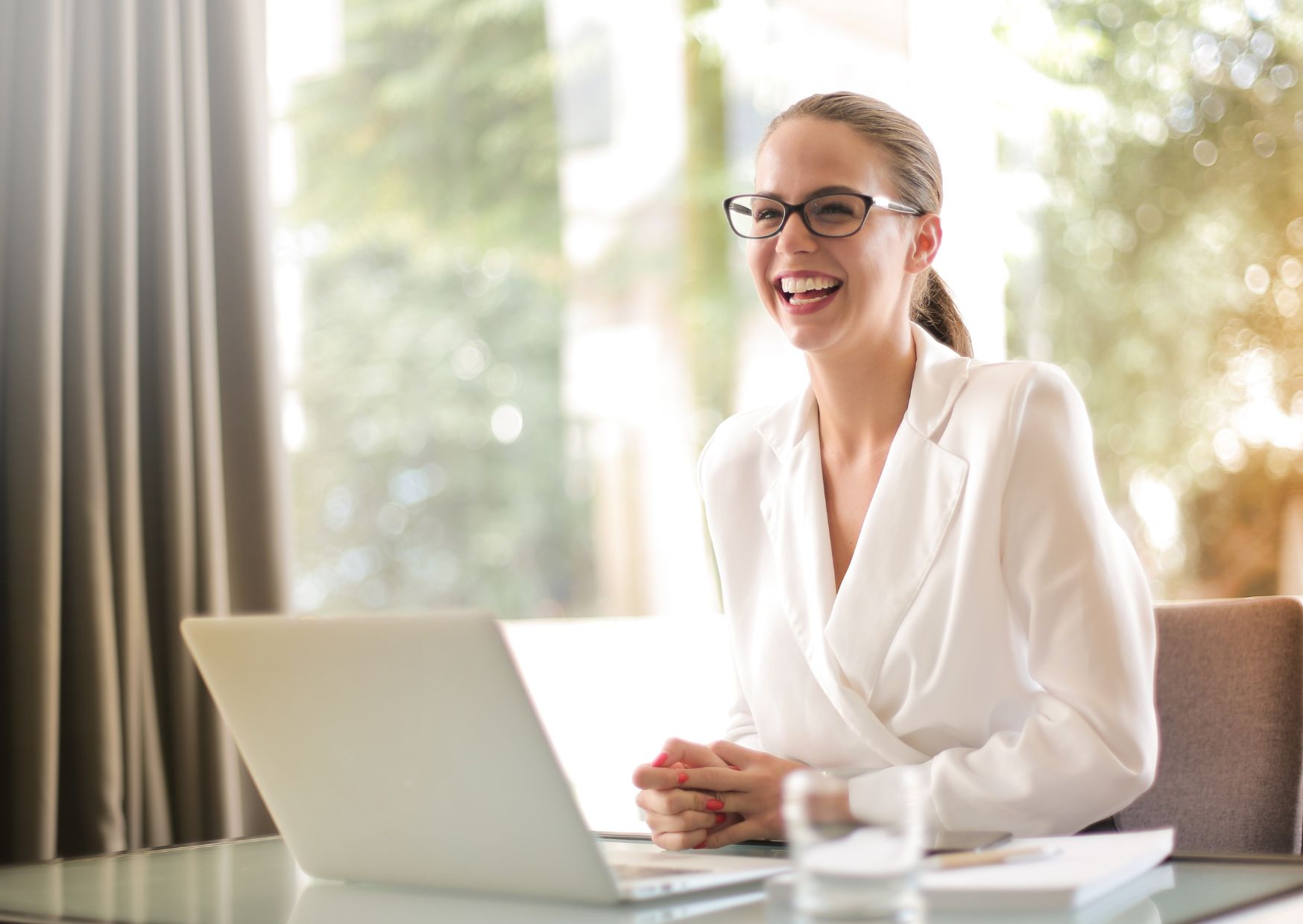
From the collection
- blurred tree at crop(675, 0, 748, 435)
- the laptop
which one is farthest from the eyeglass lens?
blurred tree at crop(675, 0, 748, 435)

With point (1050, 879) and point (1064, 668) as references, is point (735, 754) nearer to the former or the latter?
point (1064, 668)

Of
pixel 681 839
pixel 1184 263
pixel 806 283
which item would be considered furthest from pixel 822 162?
pixel 1184 263

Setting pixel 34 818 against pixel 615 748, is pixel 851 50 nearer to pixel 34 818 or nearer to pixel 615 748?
pixel 615 748

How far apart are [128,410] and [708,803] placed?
47.9 inches

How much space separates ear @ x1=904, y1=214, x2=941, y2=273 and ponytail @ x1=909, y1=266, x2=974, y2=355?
0.41 feet

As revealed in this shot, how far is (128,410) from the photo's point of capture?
200 cm

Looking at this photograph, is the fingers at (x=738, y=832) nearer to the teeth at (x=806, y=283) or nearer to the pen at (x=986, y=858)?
the pen at (x=986, y=858)

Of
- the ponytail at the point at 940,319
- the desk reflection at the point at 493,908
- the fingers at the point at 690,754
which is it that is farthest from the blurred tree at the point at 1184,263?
the desk reflection at the point at 493,908

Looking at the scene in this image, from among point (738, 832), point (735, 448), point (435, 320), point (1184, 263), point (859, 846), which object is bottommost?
point (738, 832)

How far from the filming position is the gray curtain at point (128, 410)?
6.23 feet

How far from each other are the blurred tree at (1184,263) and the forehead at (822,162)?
1.91 meters

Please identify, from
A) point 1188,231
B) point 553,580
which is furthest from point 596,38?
point 1188,231

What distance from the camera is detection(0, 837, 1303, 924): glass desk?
0.82 m

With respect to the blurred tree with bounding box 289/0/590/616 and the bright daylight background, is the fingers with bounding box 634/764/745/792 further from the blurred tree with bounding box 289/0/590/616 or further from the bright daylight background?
the blurred tree with bounding box 289/0/590/616
